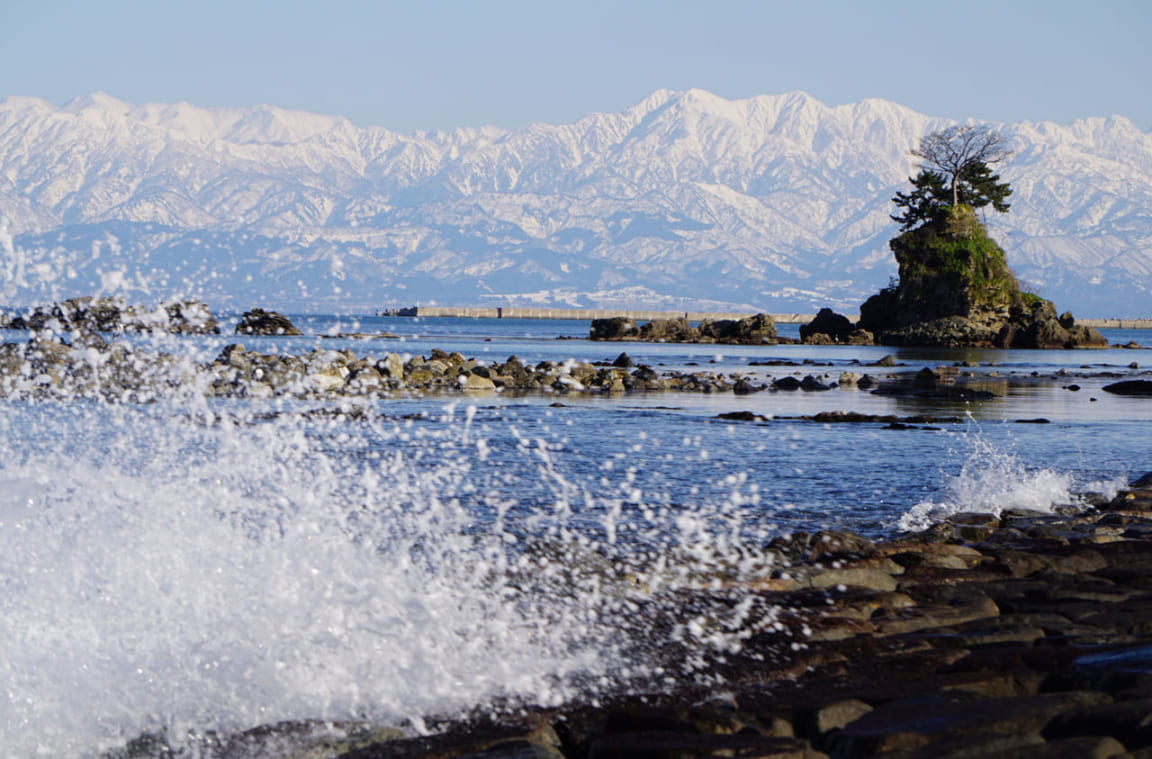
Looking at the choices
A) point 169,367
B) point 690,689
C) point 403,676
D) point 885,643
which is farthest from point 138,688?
point 169,367

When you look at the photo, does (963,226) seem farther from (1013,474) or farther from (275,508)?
(275,508)

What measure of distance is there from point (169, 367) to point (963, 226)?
3029 inches

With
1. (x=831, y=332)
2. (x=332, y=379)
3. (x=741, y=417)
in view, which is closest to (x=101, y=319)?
(x=332, y=379)

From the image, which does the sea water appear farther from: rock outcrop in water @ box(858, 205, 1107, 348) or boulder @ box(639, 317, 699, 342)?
boulder @ box(639, 317, 699, 342)

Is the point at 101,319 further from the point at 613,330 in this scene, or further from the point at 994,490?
the point at 994,490

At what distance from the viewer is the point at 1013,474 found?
17062 millimetres

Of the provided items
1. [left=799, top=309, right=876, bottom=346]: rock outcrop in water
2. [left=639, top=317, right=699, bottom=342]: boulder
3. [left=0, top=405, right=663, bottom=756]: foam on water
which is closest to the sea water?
[left=0, top=405, right=663, bottom=756]: foam on water

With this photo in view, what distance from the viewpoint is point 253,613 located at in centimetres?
845

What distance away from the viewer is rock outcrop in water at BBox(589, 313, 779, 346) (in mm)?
104500

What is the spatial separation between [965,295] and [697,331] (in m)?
26.6

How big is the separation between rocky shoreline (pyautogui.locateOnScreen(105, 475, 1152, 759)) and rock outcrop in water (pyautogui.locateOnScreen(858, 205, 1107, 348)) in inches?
3485

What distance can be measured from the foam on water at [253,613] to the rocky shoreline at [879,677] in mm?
490

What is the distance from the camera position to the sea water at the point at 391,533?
702cm

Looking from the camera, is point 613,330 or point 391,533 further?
point 613,330
